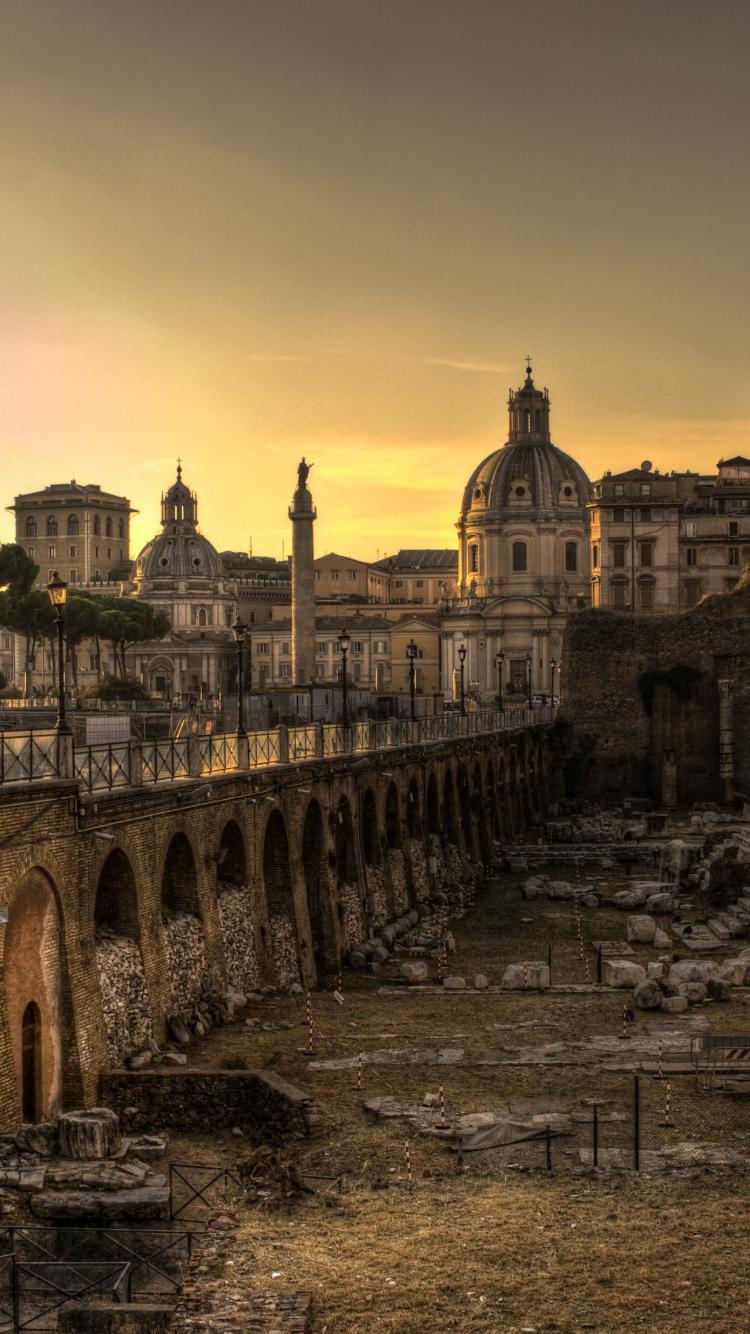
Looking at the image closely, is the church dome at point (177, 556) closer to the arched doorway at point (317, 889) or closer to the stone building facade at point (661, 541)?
the stone building facade at point (661, 541)

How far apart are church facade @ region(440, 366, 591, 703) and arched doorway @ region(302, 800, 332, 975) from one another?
98102 millimetres

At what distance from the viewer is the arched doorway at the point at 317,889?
3106 centimetres

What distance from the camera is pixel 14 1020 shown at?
18172 mm

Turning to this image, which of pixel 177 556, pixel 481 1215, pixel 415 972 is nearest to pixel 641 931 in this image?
pixel 415 972

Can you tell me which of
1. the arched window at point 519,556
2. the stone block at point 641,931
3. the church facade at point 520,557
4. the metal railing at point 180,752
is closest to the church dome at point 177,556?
the church facade at point 520,557

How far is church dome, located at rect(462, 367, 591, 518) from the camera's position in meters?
141

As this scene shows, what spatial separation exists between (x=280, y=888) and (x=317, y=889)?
234 cm

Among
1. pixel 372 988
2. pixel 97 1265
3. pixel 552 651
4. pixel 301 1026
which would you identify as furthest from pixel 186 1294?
pixel 552 651

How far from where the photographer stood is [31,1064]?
18609mm

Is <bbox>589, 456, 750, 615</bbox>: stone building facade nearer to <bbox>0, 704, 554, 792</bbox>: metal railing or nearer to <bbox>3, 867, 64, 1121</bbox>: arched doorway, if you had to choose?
<bbox>0, 704, 554, 792</bbox>: metal railing

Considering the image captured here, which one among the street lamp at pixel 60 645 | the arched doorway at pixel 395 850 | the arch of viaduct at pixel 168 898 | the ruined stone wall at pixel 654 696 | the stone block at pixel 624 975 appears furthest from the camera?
the ruined stone wall at pixel 654 696

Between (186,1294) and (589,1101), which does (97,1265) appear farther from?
(589,1101)

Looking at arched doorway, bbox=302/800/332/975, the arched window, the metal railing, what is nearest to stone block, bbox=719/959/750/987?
arched doorway, bbox=302/800/332/975

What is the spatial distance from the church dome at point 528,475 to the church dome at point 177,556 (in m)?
27.1
